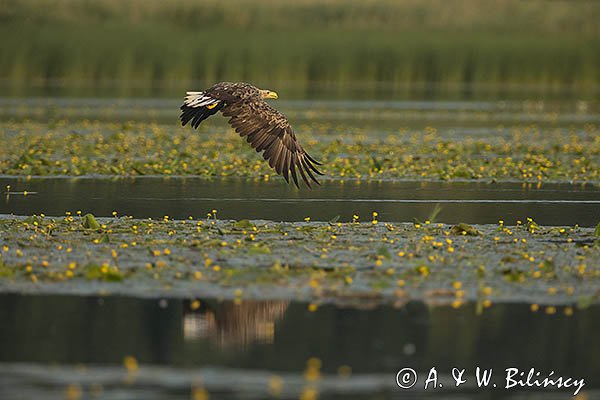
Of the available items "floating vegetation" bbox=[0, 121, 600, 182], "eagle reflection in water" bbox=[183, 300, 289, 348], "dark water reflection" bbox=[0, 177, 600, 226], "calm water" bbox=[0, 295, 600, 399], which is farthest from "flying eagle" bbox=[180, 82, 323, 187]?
"floating vegetation" bbox=[0, 121, 600, 182]

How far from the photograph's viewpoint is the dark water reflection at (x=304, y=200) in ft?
56.5

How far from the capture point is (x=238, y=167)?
23922 mm

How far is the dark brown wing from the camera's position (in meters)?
16.5

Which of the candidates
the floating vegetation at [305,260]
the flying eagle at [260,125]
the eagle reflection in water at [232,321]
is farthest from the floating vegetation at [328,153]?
the eagle reflection in water at [232,321]

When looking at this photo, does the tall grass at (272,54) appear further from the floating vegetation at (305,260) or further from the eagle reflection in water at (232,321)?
the eagle reflection in water at (232,321)

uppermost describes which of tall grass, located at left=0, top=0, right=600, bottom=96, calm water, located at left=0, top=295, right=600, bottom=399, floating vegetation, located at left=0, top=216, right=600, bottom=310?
tall grass, located at left=0, top=0, right=600, bottom=96

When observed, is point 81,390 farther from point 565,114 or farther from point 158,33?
point 158,33

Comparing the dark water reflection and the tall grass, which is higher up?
the tall grass

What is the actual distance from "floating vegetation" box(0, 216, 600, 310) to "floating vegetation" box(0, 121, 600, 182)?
7.18 m

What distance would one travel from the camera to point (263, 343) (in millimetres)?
9836

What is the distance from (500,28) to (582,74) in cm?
2198

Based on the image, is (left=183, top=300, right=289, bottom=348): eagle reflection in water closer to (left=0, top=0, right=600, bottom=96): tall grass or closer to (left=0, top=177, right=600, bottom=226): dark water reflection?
(left=0, top=177, right=600, bottom=226): dark water reflection

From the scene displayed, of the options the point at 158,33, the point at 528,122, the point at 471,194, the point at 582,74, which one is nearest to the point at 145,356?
the point at 471,194

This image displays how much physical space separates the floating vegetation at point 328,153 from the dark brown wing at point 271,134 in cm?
614
